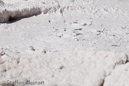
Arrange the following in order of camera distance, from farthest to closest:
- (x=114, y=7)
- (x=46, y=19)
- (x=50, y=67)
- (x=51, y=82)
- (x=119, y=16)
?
(x=114, y=7) → (x=119, y=16) → (x=46, y=19) → (x=50, y=67) → (x=51, y=82)

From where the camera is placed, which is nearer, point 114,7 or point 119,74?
point 119,74

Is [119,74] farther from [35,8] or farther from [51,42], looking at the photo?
[35,8]

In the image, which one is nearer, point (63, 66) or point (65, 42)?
point (63, 66)

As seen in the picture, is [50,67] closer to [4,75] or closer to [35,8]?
[4,75]

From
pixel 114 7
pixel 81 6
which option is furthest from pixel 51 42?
pixel 114 7

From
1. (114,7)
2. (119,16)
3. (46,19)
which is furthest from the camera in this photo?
(114,7)

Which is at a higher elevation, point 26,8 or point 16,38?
point 26,8
